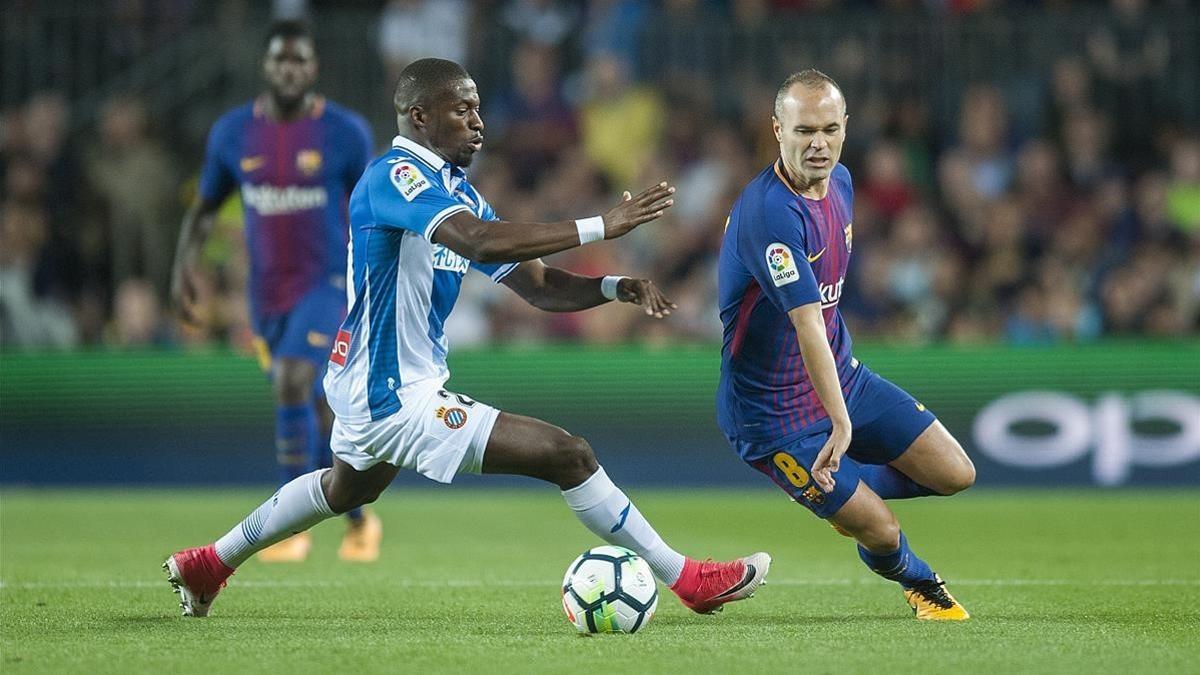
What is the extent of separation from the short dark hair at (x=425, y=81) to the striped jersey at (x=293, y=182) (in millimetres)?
3187

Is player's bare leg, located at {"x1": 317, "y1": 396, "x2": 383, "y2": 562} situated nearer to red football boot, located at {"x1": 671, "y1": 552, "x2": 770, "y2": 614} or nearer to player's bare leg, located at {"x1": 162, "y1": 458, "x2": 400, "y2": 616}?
player's bare leg, located at {"x1": 162, "y1": 458, "x2": 400, "y2": 616}

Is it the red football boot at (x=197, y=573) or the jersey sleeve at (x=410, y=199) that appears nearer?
the jersey sleeve at (x=410, y=199)

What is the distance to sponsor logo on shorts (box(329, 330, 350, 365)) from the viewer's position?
6.73 metres

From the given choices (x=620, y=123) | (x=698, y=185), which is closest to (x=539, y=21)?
(x=620, y=123)

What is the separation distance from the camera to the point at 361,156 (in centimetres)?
983

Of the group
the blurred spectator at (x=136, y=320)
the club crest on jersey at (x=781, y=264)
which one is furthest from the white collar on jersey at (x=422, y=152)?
the blurred spectator at (x=136, y=320)

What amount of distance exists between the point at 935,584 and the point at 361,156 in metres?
4.39

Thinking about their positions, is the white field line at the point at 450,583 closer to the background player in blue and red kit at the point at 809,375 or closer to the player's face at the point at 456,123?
the background player in blue and red kit at the point at 809,375

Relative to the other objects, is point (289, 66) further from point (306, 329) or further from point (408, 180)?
point (408, 180)

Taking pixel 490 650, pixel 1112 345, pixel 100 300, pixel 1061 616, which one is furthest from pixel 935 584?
pixel 100 300

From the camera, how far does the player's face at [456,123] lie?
6637mm

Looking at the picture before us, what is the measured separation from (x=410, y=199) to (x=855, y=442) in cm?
209

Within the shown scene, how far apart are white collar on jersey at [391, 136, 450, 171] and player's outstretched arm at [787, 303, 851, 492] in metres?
1.46

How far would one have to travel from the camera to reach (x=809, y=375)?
658cm
